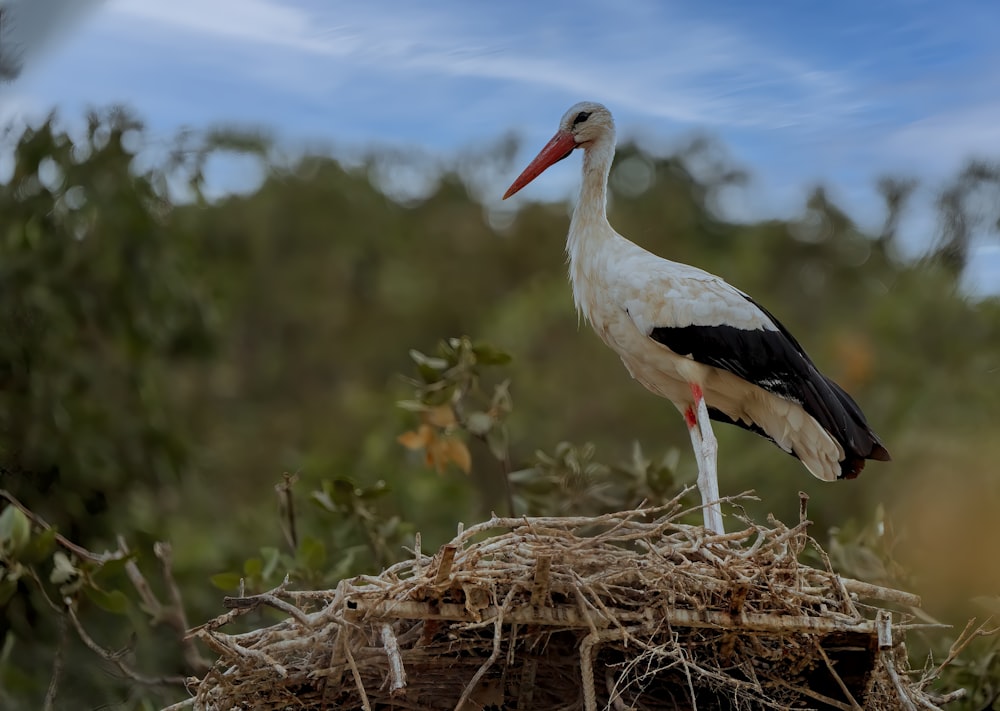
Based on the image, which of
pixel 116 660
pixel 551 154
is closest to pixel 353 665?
pixel 116 660

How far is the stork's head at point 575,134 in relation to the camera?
4699 millimetres

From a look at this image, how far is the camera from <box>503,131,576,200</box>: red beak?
473cm

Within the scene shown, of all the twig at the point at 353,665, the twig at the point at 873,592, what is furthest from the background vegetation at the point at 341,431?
the twig at the point at 353,665

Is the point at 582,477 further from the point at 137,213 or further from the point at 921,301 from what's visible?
the point at 921,301

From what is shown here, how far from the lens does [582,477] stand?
4.87 meters

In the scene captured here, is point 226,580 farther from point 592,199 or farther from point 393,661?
point 592,199

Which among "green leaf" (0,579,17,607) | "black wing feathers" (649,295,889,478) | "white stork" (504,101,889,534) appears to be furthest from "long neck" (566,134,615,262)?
"green leaf" (0,579,17,607)

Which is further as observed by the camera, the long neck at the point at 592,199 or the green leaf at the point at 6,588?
the long neck at the point at 592,199

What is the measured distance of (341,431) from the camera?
1360 cm

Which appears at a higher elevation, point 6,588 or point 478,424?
point 478,424

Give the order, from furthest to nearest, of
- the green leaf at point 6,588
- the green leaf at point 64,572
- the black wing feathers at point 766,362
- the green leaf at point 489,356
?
the green leaf at point 489,356
the green leaf at point 6,588
the green leaf at point 64,572
the black wing feathers at point 766,362

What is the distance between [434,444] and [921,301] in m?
5.83

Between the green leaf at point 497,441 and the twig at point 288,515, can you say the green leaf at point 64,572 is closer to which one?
the twig at point 288,515

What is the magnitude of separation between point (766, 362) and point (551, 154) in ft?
3.67
